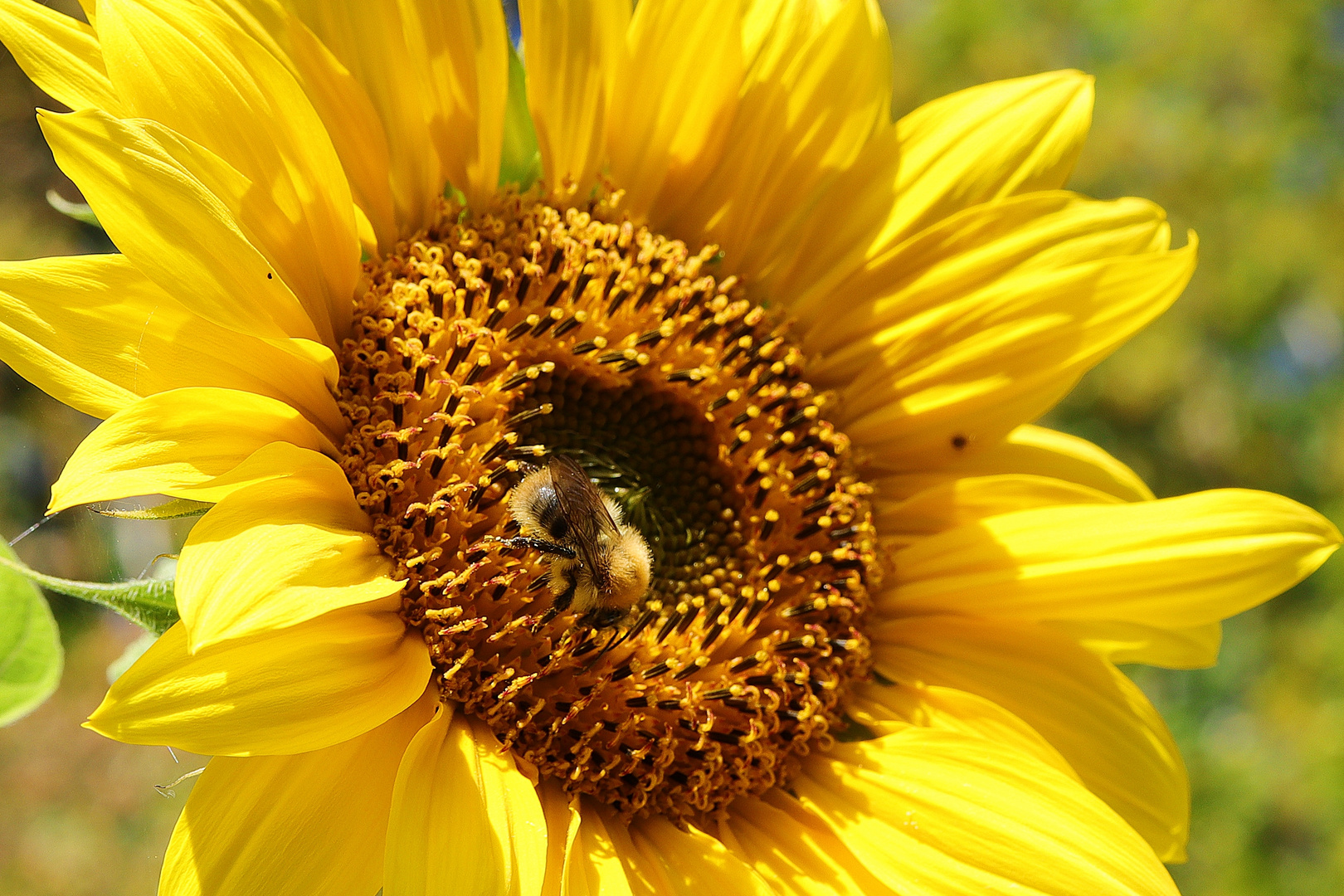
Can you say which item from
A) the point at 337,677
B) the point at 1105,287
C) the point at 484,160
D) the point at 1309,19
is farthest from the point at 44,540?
the point at 1309,19

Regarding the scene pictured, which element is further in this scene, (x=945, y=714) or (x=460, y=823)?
(x=945, y=714)

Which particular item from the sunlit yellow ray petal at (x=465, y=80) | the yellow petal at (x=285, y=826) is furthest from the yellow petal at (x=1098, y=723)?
the sunlit yellow ray petal at (x=465, y=80)

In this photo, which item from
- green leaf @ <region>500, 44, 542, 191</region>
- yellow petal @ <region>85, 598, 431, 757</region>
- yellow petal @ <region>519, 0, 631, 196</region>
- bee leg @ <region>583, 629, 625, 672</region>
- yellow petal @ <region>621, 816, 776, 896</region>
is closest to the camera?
yellow petal @ <region>85, 598, 431, 757</region>

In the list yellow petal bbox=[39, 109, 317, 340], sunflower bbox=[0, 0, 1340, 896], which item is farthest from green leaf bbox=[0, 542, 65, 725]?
yellow petal bbox=[39, 109, 317, 340]

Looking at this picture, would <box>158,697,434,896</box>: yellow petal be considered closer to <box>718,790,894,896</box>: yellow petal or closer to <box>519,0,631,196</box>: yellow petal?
<box>718,790,894,896</box>: yellow petal

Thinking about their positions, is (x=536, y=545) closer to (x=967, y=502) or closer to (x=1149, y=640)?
(x=967, y=502)

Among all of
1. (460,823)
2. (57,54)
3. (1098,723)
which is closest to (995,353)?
(1098,723)
